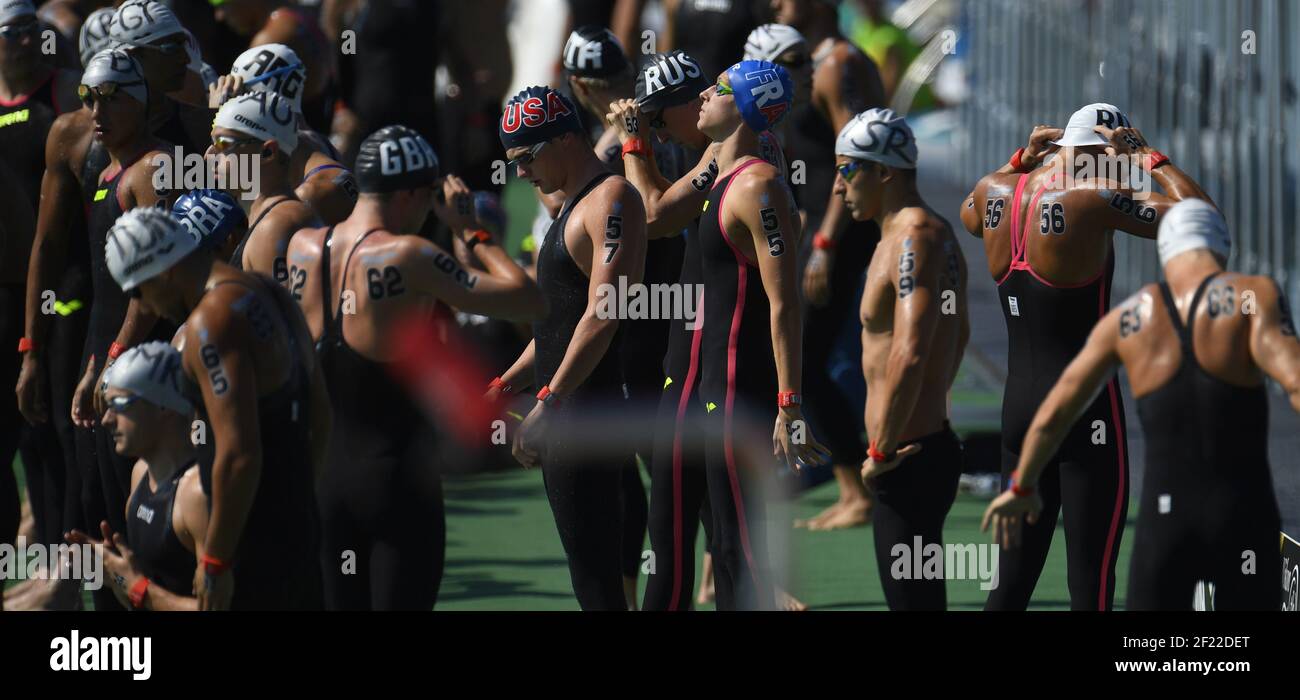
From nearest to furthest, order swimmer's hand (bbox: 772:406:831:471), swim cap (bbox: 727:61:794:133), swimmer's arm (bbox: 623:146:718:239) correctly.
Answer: swimmer's hand (bbox: 772:406:831:471), swim cap (bbox: 727:61:794:133), swimmer's arm (bbox: 623:146:718:239)

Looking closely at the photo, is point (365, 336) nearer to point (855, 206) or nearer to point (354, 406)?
point (354, 406)

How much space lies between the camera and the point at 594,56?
27.5 ft

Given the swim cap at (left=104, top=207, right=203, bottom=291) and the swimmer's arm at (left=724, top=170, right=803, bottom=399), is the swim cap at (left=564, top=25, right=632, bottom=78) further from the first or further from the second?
the swim cap at (left=104, top=207, right=203, bottom=291)

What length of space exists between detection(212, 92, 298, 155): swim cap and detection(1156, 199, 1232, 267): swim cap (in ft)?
10.2

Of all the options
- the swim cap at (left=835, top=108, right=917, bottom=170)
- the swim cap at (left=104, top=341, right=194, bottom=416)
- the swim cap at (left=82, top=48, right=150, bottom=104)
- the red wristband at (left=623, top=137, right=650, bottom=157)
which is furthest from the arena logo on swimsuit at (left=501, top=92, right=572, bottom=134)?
the swim cap at (left=104, top=341, right=194, bottom=416)

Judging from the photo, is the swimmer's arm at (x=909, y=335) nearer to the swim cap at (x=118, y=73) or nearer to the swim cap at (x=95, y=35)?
the swim cap at (x=118, y=73)

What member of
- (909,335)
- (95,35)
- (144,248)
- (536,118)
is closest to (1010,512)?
(909,335)

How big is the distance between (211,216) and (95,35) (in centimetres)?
307

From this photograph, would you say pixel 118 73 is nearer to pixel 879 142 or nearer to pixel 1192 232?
pixel 879 142

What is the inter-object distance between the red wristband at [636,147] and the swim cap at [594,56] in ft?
1.63

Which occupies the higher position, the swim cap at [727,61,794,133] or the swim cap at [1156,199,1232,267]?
the swim cap at [727,61,794,133]

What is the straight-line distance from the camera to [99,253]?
7.96m

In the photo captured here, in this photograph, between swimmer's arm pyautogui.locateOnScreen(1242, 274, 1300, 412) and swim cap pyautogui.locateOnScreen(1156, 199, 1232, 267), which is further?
swim cap pyautogui.locateOnScreen(1156, 199, 1232, 267)

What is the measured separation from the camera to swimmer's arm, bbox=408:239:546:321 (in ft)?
21.1
